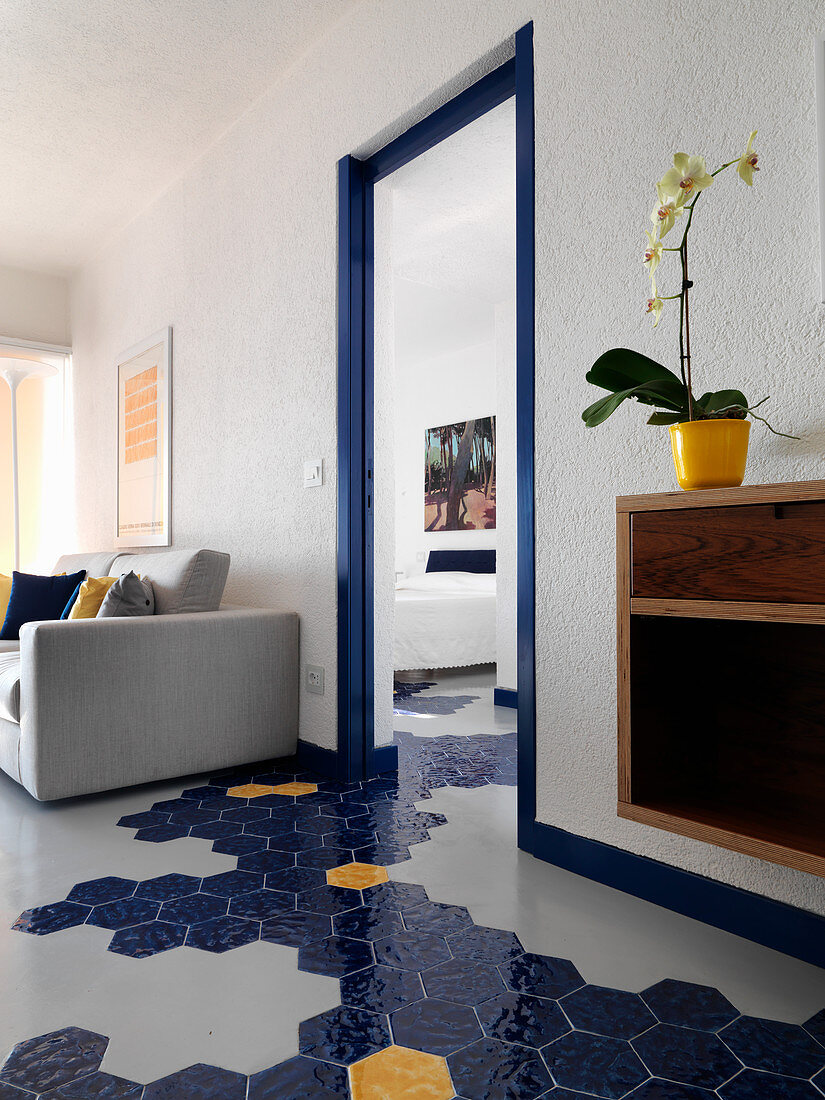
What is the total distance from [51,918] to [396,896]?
28.4 inches

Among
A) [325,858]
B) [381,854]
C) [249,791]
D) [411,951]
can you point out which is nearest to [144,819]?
[249,791]

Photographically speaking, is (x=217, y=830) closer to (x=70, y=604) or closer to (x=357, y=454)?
(x=357, y=454)

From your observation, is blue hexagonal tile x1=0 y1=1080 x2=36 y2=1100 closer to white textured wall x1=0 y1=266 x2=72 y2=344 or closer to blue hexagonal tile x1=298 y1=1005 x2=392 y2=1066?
blue hexagonal tile x1=298 y1=1005 x2=392 y2=1066

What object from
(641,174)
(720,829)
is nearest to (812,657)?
(720,829)

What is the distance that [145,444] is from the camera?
423 centimetres

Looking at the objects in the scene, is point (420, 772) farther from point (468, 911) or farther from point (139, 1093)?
point (139, 1093)

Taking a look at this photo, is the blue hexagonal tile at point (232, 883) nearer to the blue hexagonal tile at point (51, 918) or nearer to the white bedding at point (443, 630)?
the blue hexagonal tile at point (51, 918)

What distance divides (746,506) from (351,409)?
5.56ft

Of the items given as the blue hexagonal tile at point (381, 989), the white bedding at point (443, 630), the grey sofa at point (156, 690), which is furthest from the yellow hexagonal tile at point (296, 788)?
the white bedding at point (443, 630)

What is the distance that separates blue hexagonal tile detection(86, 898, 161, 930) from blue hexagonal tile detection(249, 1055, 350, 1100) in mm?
586

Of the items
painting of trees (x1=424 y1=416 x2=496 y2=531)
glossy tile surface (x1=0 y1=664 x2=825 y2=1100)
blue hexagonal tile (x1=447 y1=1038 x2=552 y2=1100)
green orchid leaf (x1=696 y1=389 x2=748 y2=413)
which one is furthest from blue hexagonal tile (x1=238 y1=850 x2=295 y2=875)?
painting of trees (x1=424 y1=416 x2=496 y2=531)

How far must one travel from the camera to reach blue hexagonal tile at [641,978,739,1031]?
125cm

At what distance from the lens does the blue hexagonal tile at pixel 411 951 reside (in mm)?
1443

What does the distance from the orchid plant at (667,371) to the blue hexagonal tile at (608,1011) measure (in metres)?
0.98
